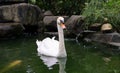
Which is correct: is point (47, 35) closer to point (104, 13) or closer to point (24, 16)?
point (24, 16)

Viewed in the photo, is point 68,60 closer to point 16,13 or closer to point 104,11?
point 104,11

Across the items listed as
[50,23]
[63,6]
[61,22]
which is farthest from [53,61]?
[63,6]

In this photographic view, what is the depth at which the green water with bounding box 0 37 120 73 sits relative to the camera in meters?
9.50

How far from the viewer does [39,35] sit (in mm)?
17000

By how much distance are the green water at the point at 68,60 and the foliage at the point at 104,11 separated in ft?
4.39

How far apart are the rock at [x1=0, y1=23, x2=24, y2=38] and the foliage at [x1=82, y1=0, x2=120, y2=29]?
366 centimetres

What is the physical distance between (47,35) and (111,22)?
3.70m

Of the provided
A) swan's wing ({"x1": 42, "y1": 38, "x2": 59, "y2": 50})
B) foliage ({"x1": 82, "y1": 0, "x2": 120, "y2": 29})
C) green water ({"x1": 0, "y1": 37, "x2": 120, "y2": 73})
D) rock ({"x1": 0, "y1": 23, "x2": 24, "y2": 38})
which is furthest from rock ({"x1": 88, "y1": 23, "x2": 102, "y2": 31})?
rock ({"x1": 0, "y1": 23, "x2": 24, "y2": 38})

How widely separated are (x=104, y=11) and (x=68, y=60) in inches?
161

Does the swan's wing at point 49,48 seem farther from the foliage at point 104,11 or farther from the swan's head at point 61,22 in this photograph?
the foliage at point 104,11

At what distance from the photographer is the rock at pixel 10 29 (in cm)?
1602

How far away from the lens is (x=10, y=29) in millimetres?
16219

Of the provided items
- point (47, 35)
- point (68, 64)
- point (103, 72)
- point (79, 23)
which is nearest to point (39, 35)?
point (47, 35)

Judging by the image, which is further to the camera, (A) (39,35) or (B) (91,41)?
(A) (39,35)
